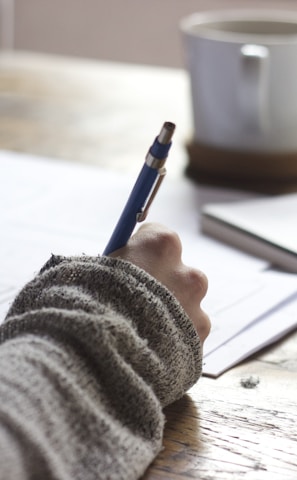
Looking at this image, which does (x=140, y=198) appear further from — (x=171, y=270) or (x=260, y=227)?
(x=260, y=227)

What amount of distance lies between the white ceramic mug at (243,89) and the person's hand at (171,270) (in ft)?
1.41

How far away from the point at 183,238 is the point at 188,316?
0.95 feet

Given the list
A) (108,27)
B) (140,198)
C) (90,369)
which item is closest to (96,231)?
(140,198)

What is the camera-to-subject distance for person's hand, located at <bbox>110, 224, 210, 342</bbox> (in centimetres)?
52

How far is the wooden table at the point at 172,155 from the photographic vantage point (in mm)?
441

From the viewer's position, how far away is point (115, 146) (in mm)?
1094

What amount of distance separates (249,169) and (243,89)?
0.09 metres

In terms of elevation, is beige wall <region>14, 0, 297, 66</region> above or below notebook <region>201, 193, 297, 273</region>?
below

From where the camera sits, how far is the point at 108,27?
9.11 ft

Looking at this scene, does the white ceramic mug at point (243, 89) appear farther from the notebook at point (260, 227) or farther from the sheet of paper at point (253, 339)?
the sheet of paper at point (253, 339)

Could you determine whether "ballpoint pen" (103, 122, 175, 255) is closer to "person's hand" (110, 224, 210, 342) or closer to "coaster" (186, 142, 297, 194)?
"person's hand" (110, 224, 210, 342)

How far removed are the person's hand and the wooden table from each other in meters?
0.04

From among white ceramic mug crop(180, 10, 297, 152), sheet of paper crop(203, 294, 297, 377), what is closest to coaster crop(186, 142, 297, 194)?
white ceramic mug crop(180, 10, 297, 152)

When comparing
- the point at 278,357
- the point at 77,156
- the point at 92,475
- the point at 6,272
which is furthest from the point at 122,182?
the point at 92,475
